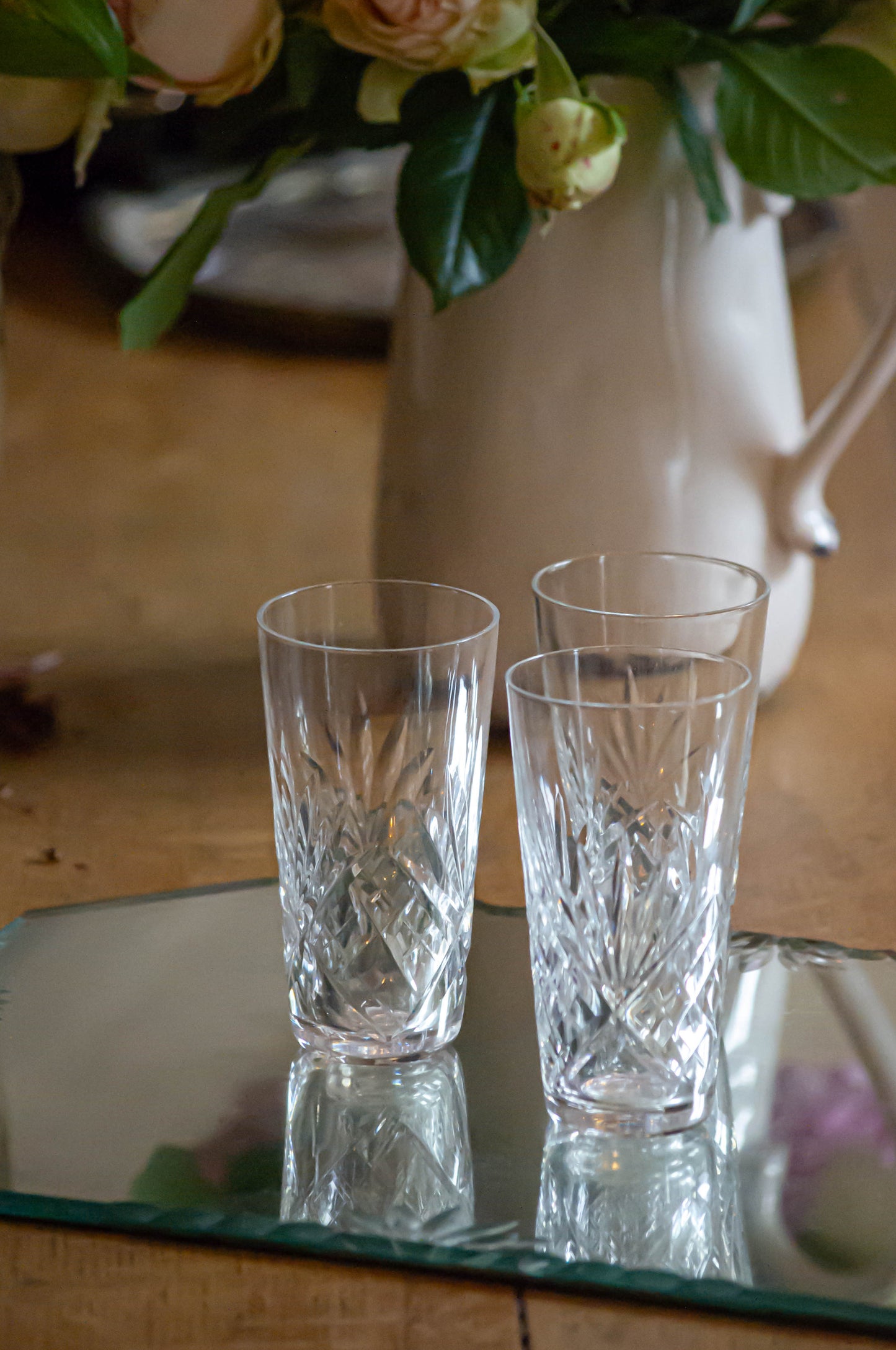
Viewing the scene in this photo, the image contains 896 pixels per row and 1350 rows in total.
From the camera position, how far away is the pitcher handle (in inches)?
21.1

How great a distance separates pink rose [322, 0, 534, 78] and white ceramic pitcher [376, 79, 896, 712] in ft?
0.24

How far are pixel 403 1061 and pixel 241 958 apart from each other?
0.08 meters

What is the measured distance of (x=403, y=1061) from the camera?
1.28 ft

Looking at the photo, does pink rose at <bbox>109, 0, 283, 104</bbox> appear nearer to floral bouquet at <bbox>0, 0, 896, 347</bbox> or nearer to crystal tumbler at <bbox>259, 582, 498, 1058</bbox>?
floral bouquet at <bbox>0, 0, 896, 347</bbox>

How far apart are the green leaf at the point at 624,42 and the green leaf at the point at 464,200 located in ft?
0.10

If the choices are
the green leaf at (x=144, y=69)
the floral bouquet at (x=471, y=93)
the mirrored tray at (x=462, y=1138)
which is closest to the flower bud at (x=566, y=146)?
the floral bouquet at (x=471, y=93)

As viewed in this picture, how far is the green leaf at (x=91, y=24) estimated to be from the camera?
46 cm

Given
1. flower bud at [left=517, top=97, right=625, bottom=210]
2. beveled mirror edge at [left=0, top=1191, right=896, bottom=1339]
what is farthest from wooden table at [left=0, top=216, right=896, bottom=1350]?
flower bud at [left=517, top=97, right=625, bottom=210]

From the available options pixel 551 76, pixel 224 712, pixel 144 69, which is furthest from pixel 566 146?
pixel 224 712

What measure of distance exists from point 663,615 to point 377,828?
0.11 meters

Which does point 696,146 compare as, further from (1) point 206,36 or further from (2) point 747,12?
(1) point 206,36

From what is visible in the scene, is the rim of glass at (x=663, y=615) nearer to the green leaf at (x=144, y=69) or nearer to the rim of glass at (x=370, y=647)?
the rim of glass at (x=370, y=647)

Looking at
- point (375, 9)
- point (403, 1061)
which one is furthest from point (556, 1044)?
point (375, 9)

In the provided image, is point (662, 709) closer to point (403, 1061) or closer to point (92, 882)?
point (403, 1061)
